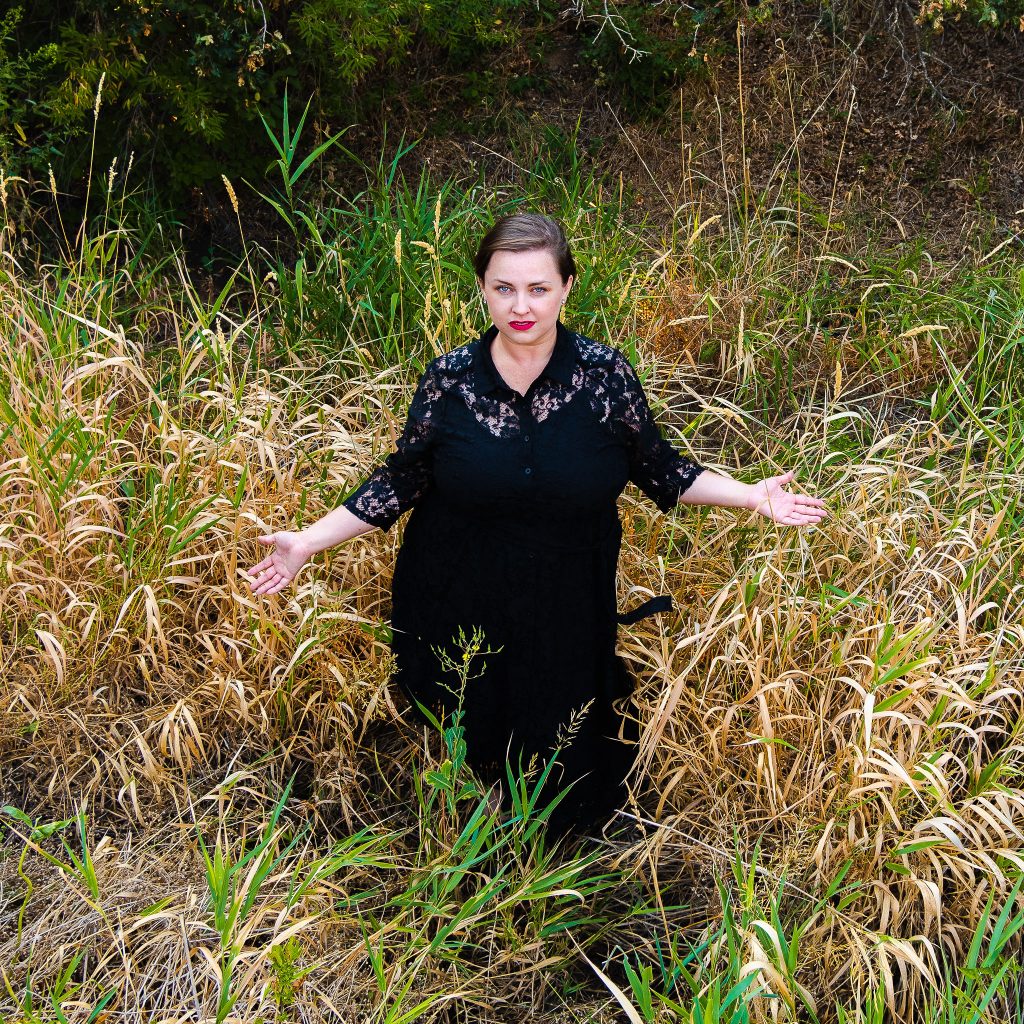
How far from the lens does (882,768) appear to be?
231 centimetres

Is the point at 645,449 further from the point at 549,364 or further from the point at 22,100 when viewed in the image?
the point at 22,100

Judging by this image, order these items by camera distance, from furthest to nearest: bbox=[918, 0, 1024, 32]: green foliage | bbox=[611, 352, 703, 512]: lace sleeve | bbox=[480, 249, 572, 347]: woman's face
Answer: bbox=[918, 0, 1024, 32]: green foliage → bbox=[611, 352, 703, 512]: lace sleeve → bbox=[480, 249, 572, 347]: woman's face

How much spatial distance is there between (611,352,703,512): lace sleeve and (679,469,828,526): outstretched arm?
26mm

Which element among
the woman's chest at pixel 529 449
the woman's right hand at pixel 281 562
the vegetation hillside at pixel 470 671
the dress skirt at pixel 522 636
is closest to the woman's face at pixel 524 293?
the woman's chest at pixel 529 449

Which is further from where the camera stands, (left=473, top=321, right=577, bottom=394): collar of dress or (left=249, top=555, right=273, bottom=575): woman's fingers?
(left=249, top=555, right=273, bottom=575): woman's fingers

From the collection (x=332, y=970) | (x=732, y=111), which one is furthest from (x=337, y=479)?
(x=732, y=111)

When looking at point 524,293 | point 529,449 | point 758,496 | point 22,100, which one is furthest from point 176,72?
point 758,496

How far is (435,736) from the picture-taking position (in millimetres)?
2641

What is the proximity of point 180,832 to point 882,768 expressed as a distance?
1.55m

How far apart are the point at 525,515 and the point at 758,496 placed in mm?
482

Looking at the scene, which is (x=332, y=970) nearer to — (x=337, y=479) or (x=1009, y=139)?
(x=337, y=479)

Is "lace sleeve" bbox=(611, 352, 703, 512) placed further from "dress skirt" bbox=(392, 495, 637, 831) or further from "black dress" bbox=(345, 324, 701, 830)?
"dress skirt" bbox=(392, 495, 637, 831)

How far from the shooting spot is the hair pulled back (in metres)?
2.00

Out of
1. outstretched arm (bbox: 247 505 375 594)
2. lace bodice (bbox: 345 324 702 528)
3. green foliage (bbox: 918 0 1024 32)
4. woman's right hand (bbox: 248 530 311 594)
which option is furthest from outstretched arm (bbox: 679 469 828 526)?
green foliage (bbox: 918 0 1024 32)
